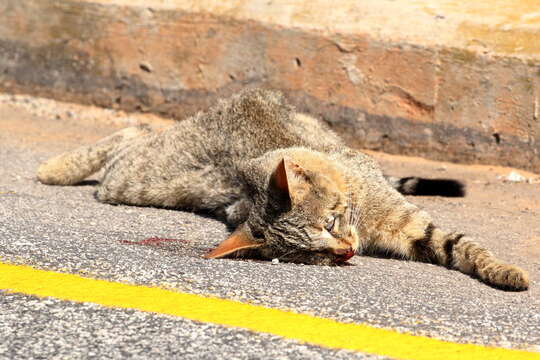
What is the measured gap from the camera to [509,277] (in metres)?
4.96

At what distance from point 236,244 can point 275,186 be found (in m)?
0.43

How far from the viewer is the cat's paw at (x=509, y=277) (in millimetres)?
4930

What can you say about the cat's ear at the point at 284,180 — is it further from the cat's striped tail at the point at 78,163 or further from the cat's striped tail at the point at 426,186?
the cat's striped tail at the point at 78,163

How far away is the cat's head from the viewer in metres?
5.25

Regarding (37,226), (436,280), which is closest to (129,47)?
(37,226)

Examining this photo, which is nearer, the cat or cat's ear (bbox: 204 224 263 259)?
cat's ear (bbox: 204 224 263 259)

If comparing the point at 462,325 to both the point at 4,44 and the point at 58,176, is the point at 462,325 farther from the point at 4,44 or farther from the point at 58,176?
the point at 4,44

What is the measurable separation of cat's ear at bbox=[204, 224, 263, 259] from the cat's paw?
1.39 m

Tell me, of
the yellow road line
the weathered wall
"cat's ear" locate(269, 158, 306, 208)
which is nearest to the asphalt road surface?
the yellow road line

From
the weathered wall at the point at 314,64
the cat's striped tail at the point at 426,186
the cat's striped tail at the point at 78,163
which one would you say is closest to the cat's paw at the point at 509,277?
the cat's striped tail at the point at 426,186

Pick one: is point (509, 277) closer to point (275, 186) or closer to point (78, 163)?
point (275, 186)

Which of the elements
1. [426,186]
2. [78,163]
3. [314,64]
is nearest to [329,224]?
[426,186]

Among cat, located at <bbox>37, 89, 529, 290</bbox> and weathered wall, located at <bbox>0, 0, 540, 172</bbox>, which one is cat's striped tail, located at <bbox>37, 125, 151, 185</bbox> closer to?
cat, located at <bbox>37, 89, 529, 290</bbox>

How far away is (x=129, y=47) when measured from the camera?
Answer: 998 cm
